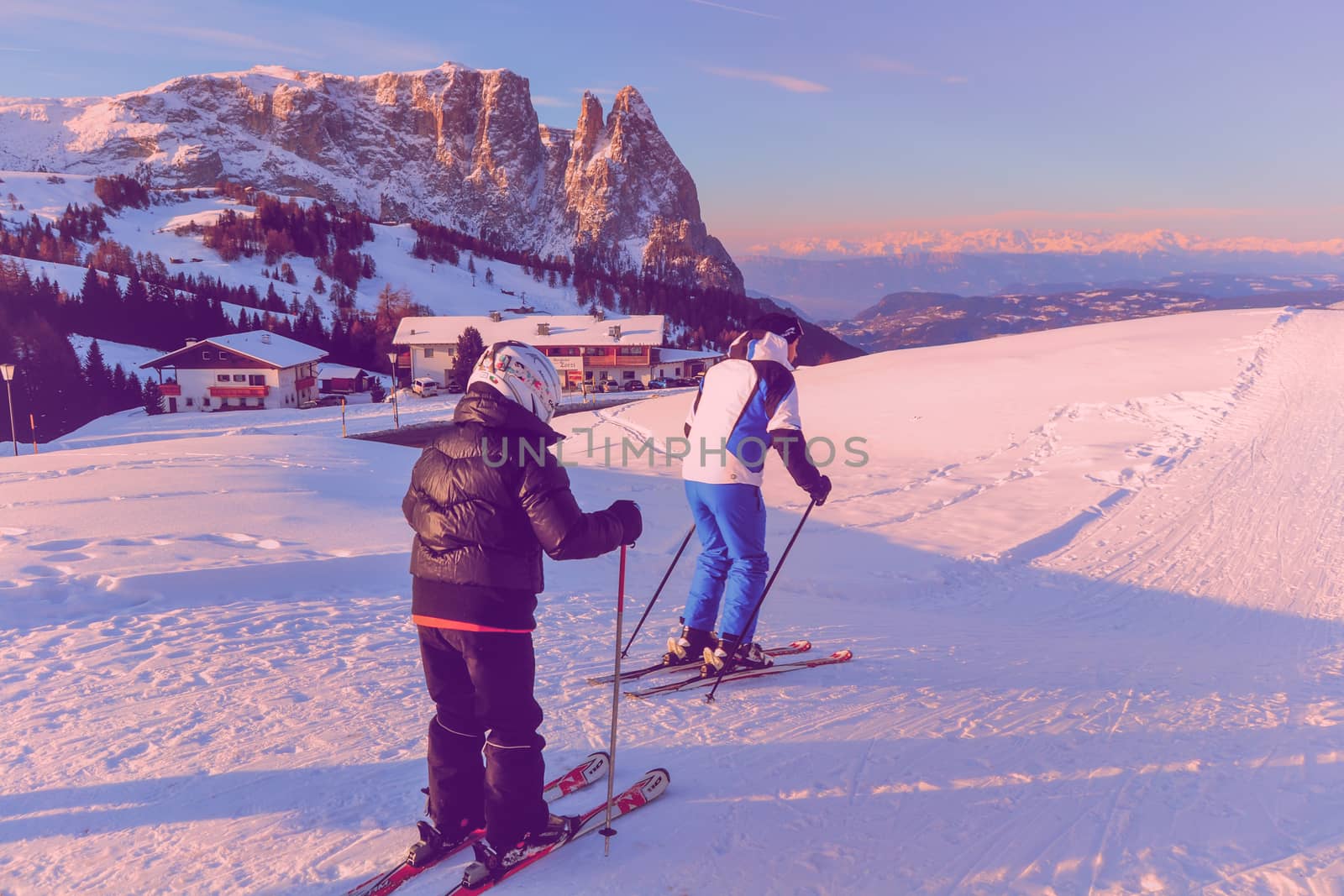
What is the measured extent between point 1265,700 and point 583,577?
5825 millimetres

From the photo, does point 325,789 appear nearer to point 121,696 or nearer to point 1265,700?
point 121,696

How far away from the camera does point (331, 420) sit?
37906mm

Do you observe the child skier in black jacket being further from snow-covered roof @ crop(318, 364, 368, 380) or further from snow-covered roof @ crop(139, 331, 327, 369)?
snow-covered roof @ crop(318, 364, 368, 380)

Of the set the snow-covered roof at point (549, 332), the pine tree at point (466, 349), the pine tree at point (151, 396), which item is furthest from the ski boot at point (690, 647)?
the snow-covered roof at point (549, 332)

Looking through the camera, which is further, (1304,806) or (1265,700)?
(1265,700)

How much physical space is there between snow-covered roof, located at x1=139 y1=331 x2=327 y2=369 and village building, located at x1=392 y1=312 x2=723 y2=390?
34.2 feet

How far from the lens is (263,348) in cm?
6006

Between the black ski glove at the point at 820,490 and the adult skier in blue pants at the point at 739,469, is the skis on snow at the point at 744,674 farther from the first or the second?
the black ski glove at the point at 820,490

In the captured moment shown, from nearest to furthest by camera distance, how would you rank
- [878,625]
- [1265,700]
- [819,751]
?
[819,751] < [1265,700] < [878,625]

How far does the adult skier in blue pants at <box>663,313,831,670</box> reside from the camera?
4965 millimetres

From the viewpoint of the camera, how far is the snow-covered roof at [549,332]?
71.7m

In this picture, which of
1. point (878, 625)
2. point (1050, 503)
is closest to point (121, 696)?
point (878, 625)

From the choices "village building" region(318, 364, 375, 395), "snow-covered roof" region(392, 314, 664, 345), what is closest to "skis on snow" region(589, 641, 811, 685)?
A: "snow-covered roof" region(392, 314, 664, 345)

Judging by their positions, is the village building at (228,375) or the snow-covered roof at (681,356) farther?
the snow-covered roof at (681,356)
